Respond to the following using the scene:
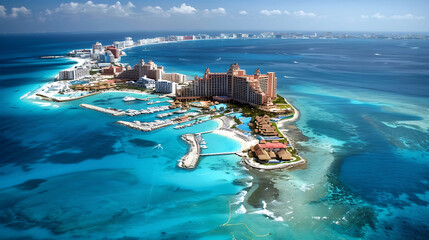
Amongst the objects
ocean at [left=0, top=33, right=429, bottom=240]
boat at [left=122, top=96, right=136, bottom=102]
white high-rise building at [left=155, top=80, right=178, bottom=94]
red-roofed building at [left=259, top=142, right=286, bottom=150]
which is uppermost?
white high-rise building at [left=155, top=80, right=178, bottom=94]

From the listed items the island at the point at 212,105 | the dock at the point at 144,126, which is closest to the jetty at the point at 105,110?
the island at the point at 212,105

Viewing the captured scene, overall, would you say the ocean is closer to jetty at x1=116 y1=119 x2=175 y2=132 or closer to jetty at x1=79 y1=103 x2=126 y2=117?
jetty at x1=116 y1=119 x2=175 y2=132

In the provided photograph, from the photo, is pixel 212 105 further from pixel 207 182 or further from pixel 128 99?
pixel 207 182

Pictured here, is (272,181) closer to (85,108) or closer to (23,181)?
(23,181)

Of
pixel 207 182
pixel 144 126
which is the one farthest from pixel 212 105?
pixel 207 182

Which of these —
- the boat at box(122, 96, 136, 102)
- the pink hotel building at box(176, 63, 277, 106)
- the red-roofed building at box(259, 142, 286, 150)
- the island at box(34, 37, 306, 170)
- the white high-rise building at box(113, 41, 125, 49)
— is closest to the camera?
the red-roofed building at box(259, 142, 286, 150)

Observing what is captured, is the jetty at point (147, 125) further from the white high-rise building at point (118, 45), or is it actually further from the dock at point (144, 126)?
the white high-rise building at point (118, 45)

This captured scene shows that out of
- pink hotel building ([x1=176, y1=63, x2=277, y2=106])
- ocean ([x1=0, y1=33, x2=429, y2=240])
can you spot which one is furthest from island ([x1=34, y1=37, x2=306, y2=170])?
ocean ([x1=0, y1=33, x2=429, y2=240])

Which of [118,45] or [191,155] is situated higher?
[118,45]
